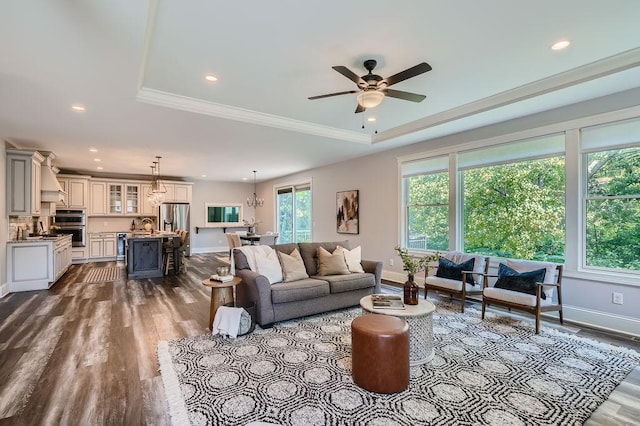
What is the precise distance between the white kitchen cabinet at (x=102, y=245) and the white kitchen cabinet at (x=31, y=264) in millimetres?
3157

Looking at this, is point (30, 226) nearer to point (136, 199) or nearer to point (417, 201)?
point (136, 199)

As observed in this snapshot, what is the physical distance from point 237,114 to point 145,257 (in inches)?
169

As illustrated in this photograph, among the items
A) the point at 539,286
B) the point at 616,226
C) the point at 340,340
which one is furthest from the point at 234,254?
the point at 616,226

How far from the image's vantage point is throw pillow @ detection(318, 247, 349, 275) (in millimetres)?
4426

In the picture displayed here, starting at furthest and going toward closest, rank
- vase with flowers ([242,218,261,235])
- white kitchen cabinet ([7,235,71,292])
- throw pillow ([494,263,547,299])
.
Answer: vase with flowers ([242,218,261,235]) < white kitchen cabinet ([7,235,71,292]) < throw pillow ([494,263,547,299])

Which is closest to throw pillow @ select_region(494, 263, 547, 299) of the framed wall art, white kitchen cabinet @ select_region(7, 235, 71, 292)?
the framed wall art

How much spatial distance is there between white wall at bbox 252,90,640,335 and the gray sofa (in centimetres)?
195

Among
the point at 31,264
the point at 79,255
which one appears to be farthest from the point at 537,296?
the point at 79,255

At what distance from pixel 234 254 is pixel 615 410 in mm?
3849

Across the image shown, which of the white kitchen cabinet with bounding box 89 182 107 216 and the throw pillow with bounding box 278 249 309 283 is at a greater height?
the white kitchen cabinet with bounding box 89 182 107 216

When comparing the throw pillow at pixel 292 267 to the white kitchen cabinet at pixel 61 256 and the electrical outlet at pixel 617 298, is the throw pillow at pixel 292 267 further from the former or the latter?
the white kitchen cabinet at pixel 61 256

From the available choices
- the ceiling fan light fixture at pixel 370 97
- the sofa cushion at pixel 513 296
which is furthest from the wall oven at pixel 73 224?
the sofa cushion at pixel 513 296

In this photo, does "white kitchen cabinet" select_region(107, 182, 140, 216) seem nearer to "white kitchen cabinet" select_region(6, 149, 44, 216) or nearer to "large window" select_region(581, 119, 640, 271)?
"white kitchen cabinet" select_region(6, 149, 44, 216)

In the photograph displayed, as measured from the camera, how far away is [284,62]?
307cm
